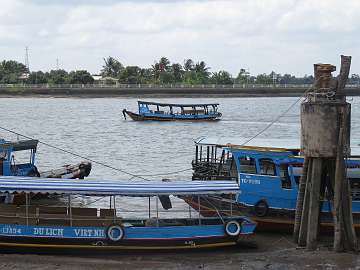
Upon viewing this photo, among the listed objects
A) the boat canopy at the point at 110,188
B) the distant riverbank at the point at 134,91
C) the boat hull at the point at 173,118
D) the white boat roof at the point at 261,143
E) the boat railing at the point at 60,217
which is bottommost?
the distant riverbank at the point at 134,91

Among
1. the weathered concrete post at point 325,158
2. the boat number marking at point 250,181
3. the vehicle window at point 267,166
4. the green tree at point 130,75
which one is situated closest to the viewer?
the weathered concrete post at point 325,158

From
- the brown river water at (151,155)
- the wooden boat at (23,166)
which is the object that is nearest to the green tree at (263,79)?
the brown river water at (151,155)

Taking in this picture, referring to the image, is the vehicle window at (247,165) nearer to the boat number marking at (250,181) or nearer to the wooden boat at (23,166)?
the boat number marking at (250,181)

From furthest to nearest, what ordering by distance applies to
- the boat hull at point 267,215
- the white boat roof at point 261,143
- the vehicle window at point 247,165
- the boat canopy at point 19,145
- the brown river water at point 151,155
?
the boat canopy at point 19,145, the white boat roof at point 261,143, the vehicle window at point 247,165, the boat hull at point 267,215, the brown river water at point 151,155

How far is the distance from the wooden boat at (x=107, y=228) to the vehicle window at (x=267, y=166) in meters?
2.59

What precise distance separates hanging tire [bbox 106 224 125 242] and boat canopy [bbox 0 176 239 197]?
0.89 metres

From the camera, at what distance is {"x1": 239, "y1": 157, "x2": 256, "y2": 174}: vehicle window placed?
21.7 metres

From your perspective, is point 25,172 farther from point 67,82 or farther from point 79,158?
point 67,82

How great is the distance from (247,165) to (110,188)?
17.2 ft

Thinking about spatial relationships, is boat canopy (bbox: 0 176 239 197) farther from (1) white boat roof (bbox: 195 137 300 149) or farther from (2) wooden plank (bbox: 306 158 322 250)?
(1) white boat roof (bbox: 195 137 300 149)

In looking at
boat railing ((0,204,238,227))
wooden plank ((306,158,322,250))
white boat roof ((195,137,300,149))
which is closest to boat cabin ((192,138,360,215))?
white boat roof ((195,137,300,149))

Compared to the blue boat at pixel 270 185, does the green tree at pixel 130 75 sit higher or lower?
lower

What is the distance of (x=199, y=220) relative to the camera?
63.1 feet

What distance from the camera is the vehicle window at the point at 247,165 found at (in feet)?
71.3
